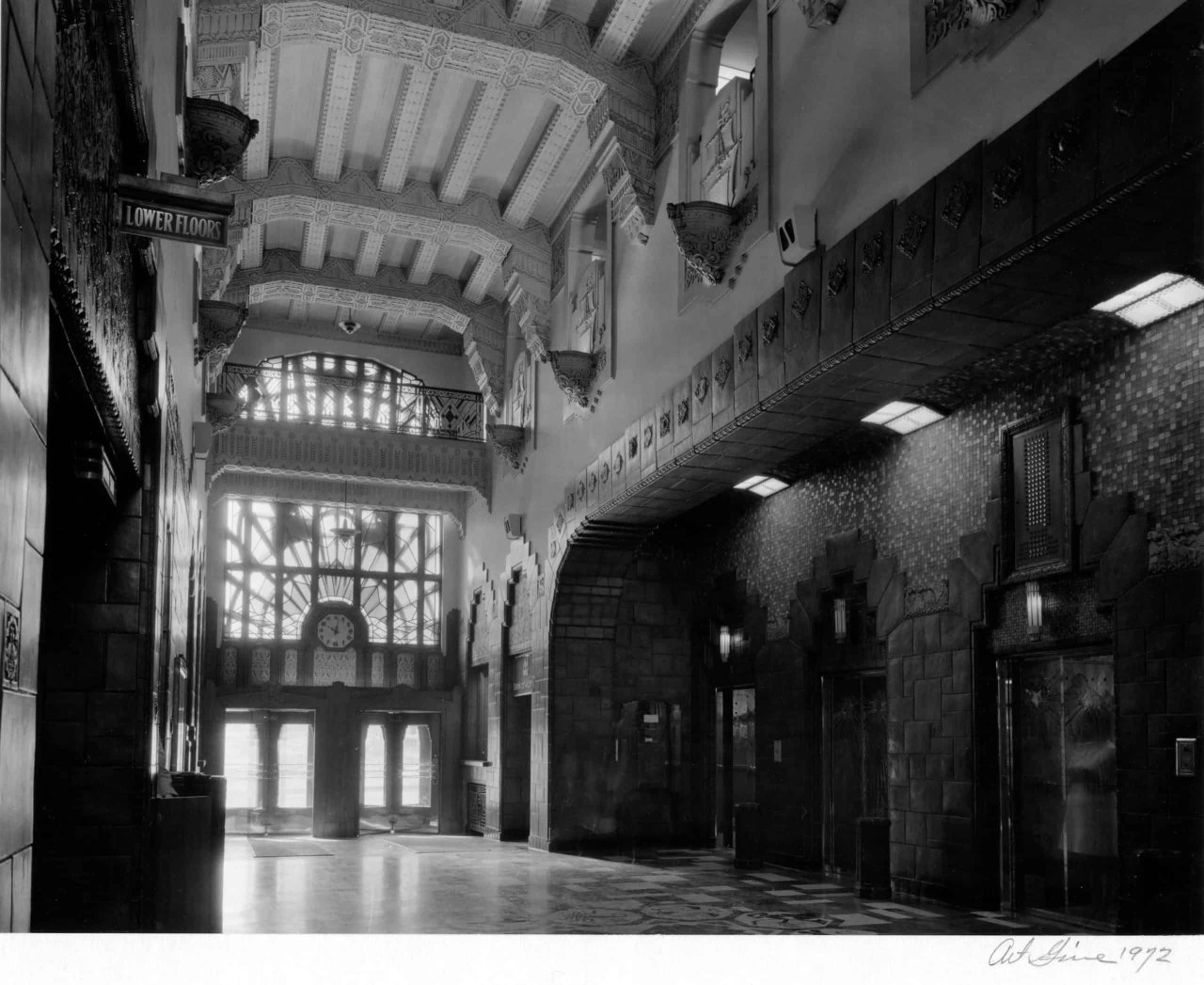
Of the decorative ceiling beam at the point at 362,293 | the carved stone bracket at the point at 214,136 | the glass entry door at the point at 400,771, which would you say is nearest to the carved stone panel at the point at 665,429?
the carved stone bracket at the point at 214,136

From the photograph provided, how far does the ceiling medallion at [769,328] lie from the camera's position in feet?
27.7

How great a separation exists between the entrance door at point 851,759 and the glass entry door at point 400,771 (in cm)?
927

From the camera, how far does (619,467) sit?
12.1 meters

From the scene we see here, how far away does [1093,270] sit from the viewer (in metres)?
5.96

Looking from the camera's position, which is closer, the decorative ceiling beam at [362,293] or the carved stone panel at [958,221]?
the carved stone panel at [958,221]

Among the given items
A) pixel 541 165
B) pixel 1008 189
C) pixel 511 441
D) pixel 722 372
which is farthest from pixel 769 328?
pixel 511 441

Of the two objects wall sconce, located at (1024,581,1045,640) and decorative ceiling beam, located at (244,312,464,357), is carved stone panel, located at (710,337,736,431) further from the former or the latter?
decorative ceiling beam, located at (244,312,464,357)

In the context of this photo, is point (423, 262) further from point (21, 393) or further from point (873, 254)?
point (21, 393)

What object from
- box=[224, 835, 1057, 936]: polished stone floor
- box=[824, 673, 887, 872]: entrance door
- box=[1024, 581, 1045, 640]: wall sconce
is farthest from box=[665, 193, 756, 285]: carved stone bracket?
box=[224, 835, 1057, 936]: polished stone floor

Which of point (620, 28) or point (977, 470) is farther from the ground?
point (620, 28)

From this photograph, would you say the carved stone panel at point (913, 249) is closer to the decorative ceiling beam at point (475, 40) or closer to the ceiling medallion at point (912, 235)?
the ceiling medallion at point (912, 235)

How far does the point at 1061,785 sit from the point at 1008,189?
14.9 ft

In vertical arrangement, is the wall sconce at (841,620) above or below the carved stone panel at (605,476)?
below
